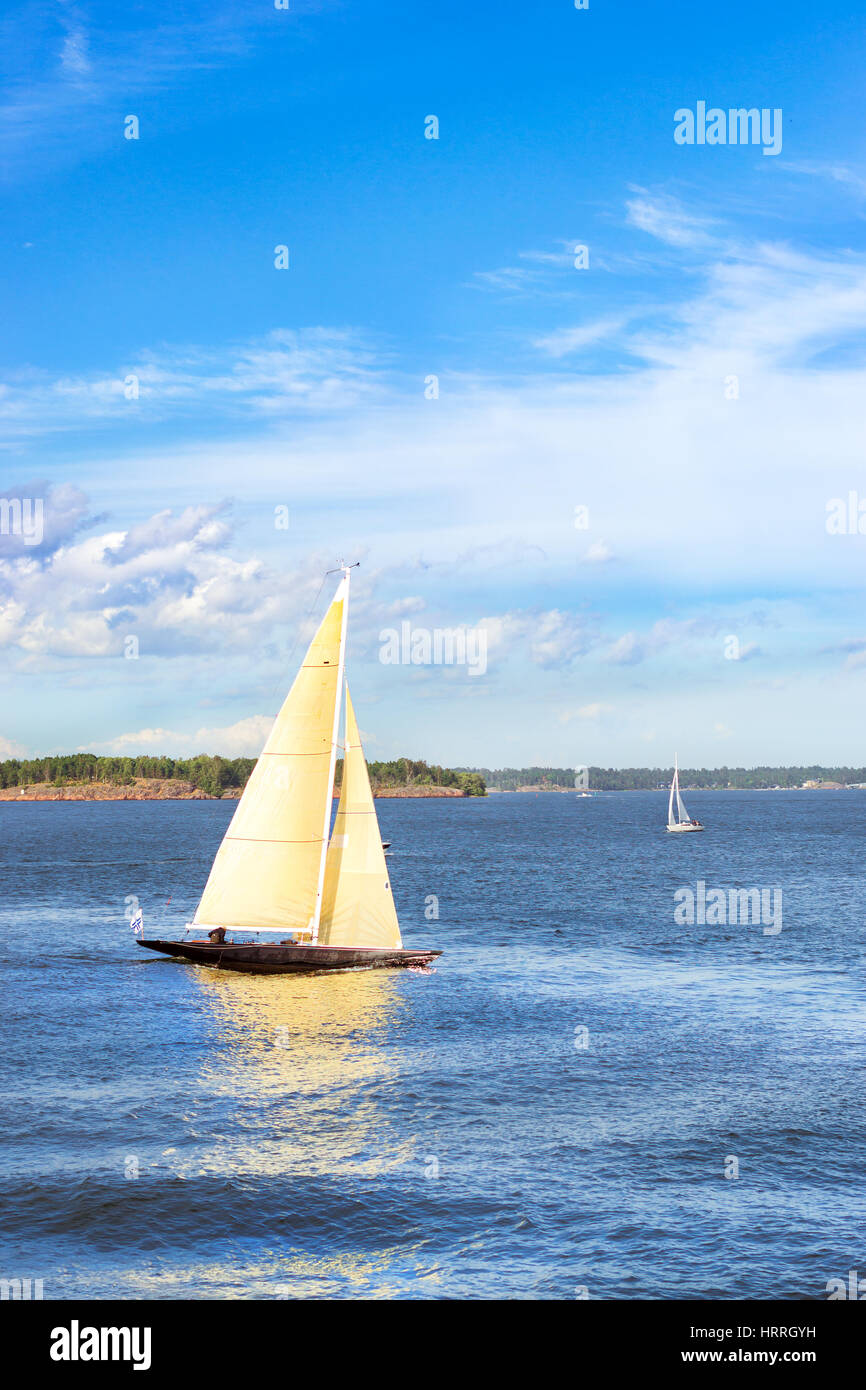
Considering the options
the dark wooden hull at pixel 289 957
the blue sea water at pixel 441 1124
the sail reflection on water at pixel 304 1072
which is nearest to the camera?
the blue sea water at pixel 441 1124

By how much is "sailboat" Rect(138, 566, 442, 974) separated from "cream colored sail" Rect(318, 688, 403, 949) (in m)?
0.05

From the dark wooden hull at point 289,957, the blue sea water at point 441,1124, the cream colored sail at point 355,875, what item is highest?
the cream colored sail at point 355,875

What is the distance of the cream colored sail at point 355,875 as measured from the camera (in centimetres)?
5450

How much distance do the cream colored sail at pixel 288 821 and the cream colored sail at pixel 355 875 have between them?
1.05 meters

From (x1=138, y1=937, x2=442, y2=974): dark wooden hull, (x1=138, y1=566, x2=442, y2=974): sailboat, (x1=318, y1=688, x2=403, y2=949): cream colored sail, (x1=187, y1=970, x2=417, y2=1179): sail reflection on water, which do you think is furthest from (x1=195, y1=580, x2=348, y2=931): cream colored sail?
(x1=187, y1=970, x2=417, y2=1179): sail reflection on water

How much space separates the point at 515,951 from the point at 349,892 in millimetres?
15351

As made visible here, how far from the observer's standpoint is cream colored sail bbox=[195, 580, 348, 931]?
177 ft

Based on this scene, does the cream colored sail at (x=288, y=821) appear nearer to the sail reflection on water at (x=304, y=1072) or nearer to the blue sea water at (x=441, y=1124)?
the sail reflection on water at (x=304, y=1072)

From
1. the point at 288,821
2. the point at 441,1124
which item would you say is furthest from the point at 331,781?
the point at 441,1124

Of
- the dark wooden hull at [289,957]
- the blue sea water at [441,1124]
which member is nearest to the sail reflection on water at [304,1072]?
the blue sea water at [441,1124]

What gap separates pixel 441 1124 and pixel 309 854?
856 inches

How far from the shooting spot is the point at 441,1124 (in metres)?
33.8
